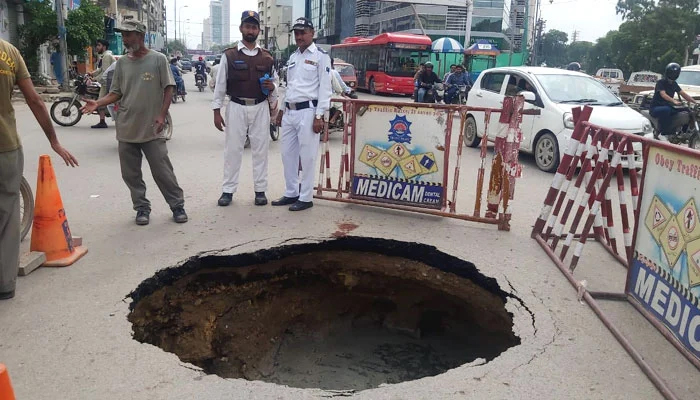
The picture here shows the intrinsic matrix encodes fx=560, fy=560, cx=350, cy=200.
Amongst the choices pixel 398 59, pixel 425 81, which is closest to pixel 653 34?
pixel 398 59

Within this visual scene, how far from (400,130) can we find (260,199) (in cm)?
170

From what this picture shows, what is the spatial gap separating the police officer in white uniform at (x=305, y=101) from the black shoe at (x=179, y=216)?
43.4 inches

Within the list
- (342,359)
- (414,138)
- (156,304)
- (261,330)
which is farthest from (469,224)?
(156,304)

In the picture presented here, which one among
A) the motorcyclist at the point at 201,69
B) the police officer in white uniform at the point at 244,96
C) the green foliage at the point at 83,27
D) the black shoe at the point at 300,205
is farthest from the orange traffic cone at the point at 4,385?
the motorcyclist at the point at 201,69

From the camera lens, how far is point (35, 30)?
2181 cm

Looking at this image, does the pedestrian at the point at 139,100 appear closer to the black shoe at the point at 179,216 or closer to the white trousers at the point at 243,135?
the black shoe at the point at 179,216

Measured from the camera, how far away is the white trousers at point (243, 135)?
5848mm

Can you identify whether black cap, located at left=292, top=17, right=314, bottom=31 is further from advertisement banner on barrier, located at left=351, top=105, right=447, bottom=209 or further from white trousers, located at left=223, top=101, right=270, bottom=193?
advertisement banner on barrier, located at left=351, top=105, right=447, bottom=209

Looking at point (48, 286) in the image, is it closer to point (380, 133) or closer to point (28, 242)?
point (28, 242)

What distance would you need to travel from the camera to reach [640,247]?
3686mm

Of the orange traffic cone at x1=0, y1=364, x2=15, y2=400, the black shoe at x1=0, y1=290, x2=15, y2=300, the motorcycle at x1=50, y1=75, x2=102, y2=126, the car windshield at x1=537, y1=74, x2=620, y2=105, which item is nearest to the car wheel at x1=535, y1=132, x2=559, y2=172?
the car windshield at x1=537, y1=74, x2=620, y2=105

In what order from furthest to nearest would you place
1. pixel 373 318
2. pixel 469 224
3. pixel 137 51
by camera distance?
pixel 469 224 → pixel 373 318 → pixel 137 51

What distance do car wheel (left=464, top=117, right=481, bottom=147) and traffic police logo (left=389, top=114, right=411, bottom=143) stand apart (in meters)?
5.97

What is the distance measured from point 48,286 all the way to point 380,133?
3395mm
